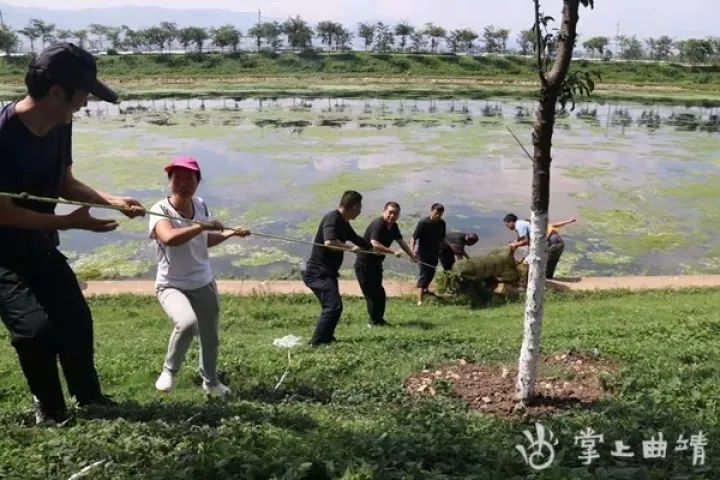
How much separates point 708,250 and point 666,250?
74 cm

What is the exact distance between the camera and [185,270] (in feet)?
13.9

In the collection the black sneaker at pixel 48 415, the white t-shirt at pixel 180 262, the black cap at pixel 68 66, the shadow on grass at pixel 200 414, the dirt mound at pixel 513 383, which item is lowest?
the dirt mound at pixel 513 383

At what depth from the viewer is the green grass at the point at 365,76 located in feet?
138

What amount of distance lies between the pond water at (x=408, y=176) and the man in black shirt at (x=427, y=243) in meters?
1.62

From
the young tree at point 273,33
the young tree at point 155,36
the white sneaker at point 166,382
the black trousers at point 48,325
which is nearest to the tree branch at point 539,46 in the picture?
the black trousers at point 48,325

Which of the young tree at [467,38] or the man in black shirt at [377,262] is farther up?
the young tree at [467,38]

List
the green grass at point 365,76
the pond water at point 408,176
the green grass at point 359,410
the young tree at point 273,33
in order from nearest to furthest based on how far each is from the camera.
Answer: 1. the green grass at point 359,410
2. the pond water at point 408,176
3. the green grass at point 365,76
4. the young tree at point 273,33

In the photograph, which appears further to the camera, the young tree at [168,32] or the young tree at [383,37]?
the young tree at [383,37]

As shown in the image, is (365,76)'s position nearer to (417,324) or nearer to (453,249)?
(453,249)

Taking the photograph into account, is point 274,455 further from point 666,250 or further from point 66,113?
point 666,250

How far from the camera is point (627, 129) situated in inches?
1088

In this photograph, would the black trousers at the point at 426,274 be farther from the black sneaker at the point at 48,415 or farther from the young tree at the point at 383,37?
the young tree at the point at 383,37

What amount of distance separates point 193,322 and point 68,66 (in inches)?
63.7

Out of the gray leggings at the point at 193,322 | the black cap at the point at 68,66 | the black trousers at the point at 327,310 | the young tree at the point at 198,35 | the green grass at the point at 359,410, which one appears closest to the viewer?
the green grass at the point at 359,410
